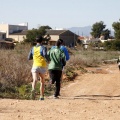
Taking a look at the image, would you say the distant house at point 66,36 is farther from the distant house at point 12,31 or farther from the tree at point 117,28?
the tree at point 117,28

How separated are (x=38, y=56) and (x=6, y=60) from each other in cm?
467

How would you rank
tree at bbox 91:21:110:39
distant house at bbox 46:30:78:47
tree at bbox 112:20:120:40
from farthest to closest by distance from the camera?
tree at bbox 91:21:110:39 < distant house at bbox 46:30:78:47 < tree at bbox 112:20:120:40

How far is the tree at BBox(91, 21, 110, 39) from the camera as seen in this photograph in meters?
106

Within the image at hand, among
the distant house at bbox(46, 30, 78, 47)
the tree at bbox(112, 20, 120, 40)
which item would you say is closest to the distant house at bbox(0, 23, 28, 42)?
the distant house at bbox(46, 30, 78, 47)

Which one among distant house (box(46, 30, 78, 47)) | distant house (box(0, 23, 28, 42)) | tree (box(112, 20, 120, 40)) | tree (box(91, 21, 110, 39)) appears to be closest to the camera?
tree (box(112, 20, 120, 40))

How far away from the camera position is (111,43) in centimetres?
5256

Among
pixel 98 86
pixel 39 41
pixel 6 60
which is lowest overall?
pixel 98 86

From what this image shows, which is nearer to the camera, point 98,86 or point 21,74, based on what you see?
point 21,74

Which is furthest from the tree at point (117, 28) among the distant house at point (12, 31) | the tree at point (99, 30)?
the tree at point (99, 30)

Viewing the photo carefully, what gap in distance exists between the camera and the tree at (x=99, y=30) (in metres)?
106

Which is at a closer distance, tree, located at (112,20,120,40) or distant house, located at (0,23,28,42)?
tree, located at (112,20,120,40)

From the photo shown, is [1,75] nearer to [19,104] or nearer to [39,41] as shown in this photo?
[39,41]

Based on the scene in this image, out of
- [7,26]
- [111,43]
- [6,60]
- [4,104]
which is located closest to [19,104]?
[4,104]

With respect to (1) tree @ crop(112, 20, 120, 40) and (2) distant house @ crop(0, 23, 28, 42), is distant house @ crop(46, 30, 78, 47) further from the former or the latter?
(1) tree @ crop(112, 20, 120, 40)
